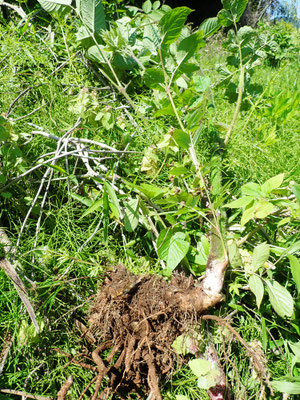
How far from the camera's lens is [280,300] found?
0.98 m

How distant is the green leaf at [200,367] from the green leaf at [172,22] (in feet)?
3.09

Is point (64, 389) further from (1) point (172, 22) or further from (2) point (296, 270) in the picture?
(1) point (172, 22)

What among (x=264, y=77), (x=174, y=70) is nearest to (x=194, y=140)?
(x=174, y=70)

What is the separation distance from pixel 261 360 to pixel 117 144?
0.87 meters

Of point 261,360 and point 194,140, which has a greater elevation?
point 194,140

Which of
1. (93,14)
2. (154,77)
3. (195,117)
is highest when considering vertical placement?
(93,14)

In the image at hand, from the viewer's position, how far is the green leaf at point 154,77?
1.16 metres

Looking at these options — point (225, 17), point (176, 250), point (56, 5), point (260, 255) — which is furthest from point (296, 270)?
point (56, 5)

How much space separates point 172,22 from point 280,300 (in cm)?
85

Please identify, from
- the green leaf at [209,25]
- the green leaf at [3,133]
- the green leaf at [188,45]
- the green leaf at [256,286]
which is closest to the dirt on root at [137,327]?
the green leaf at [256,286]

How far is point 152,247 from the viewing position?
1.25 metres

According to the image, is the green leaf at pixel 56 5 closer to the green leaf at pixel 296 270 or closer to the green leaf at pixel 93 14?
the green leaf at pixel 93 14

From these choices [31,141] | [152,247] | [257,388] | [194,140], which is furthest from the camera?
[31,141]

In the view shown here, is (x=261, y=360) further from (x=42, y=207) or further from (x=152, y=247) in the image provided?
(x=42, y=207)
